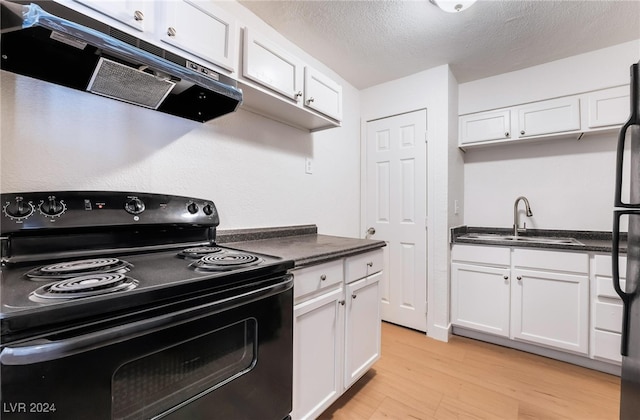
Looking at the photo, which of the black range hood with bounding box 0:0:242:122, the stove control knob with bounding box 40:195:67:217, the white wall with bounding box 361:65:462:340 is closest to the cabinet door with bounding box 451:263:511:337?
the white wall with bounding box 361:65:462:340

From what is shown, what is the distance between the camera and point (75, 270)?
0.80 meters

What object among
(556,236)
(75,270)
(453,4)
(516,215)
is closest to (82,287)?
(75,270)

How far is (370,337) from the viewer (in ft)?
5.61

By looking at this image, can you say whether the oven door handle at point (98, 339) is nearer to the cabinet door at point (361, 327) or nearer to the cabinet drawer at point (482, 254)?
the cabinet door at point (361, 327)

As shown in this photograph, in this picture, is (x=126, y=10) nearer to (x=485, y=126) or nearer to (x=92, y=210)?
(x=92, y=210)

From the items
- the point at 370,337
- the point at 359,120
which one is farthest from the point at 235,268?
the point at 359,120

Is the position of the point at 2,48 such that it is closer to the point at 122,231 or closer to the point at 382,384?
the point at 122,231

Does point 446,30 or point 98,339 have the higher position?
point 446,30

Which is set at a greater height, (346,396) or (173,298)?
(173,298)

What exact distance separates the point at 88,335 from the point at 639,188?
67.1 inches

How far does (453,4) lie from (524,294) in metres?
2.11

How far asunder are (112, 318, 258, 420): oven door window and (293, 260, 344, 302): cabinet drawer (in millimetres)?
302

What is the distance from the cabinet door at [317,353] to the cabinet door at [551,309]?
1.63m

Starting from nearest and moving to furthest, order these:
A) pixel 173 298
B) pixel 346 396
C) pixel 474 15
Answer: pixel 173 298, pixel 346 396, pixel 474 15
